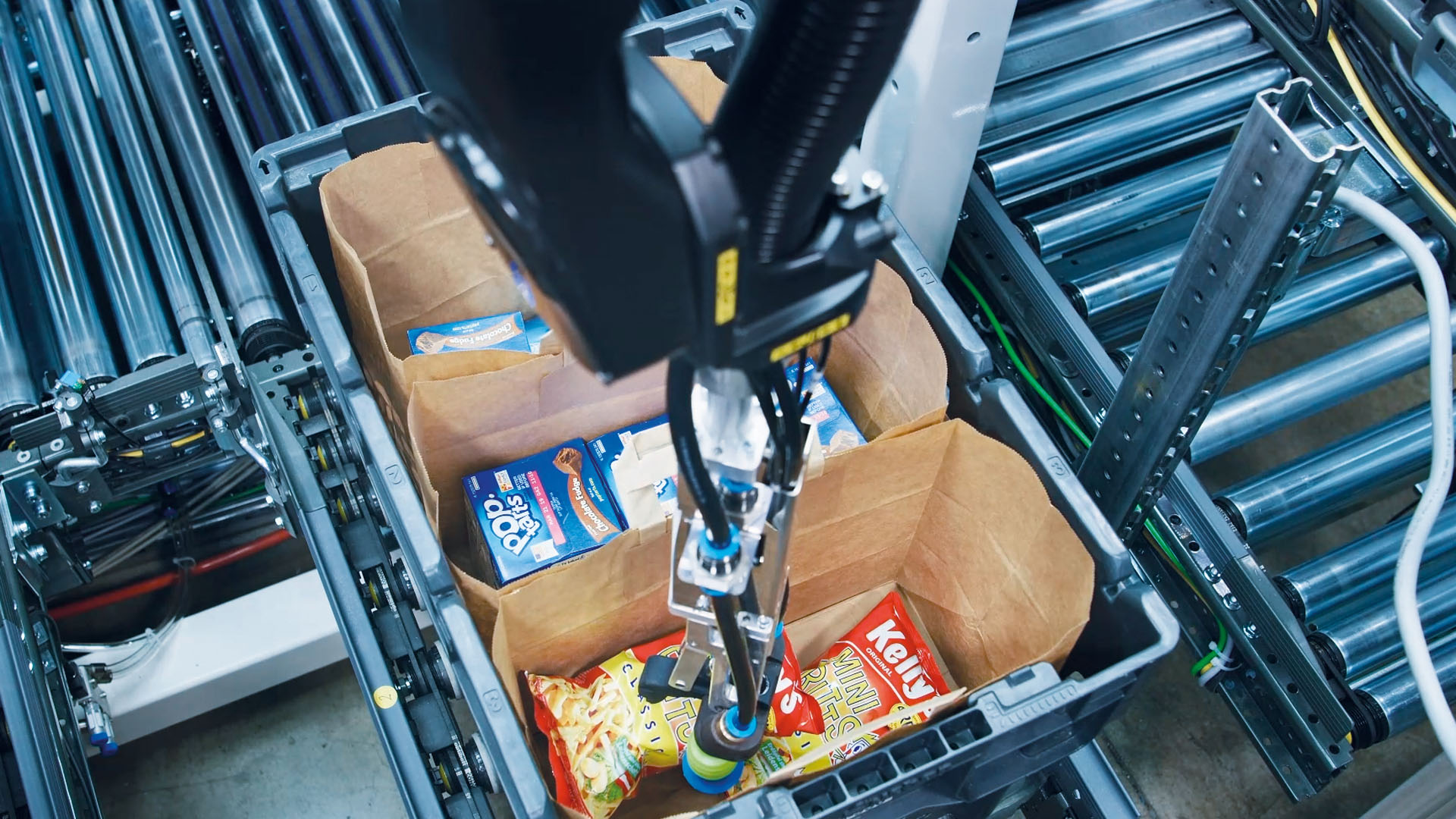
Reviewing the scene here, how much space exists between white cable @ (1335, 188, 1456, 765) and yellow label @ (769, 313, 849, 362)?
1.86 ft

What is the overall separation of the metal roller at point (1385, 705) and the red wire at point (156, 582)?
5.33 ft

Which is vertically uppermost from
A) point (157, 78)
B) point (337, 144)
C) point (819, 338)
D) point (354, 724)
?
point (157, 78)

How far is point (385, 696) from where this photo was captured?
1307mm

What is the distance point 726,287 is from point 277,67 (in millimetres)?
1435

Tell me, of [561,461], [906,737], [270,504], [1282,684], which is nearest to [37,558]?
[270,504]

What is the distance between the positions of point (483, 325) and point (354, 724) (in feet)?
2.65

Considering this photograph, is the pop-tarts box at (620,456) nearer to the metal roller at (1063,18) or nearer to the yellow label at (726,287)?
the yellow label at (726,287)

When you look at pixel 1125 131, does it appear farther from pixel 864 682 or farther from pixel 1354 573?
pixel 864 682

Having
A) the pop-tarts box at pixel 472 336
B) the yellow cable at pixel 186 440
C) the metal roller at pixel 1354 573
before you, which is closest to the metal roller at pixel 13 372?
the yellow cable at pixel 186 440

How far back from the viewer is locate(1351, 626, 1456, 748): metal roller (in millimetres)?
1414

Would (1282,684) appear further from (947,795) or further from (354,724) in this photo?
(354,724)

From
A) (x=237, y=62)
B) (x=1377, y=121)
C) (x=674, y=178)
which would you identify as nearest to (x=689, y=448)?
(x=674, y=178)

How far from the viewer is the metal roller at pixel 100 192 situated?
156 centimetres

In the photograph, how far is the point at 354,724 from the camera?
1.92m
